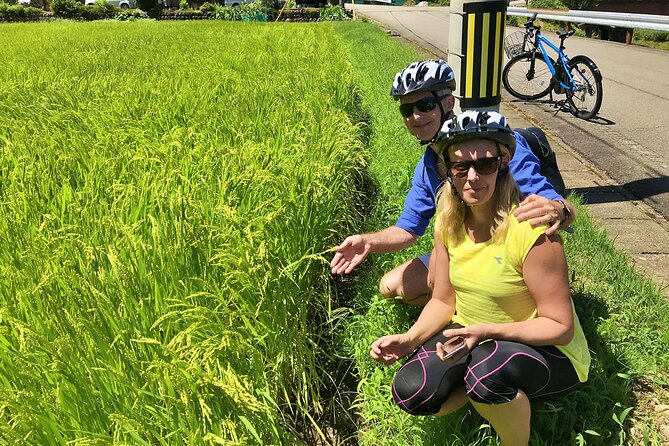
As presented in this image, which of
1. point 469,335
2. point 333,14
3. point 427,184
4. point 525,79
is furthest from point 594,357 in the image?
point 333,14

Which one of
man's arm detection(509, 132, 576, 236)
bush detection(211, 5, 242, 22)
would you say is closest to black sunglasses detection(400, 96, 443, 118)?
man's arm detection(509, 132, 576, 236)

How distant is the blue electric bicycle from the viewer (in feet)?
19.9

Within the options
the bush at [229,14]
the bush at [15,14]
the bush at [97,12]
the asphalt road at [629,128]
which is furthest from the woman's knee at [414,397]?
the bush at [97,12]

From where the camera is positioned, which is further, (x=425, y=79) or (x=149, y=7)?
(x=149, y=7)

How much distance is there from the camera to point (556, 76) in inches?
256

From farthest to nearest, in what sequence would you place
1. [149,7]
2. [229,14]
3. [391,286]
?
1. [149,7]
2. [229,14]
3. [391,286]

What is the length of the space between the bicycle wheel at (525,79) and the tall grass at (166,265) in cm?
377

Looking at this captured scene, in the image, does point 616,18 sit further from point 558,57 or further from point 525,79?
point 558,57

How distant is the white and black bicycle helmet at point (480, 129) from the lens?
151cm

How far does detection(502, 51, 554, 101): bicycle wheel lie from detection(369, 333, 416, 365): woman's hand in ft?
19.9

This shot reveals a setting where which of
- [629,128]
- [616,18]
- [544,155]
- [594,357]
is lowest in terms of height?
[594,357]

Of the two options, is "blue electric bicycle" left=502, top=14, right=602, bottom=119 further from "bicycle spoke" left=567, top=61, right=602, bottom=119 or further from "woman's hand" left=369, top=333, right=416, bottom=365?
"woman's hand" left=369, top=333, right=416, bottom=365

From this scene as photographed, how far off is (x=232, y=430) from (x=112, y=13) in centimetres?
3098

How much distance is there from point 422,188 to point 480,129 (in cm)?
70
